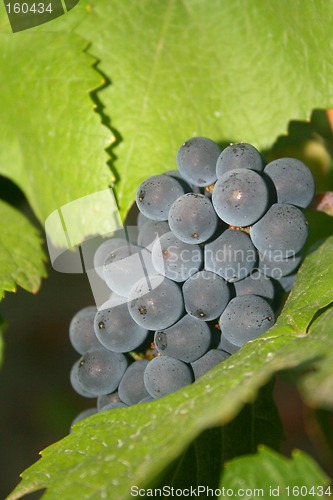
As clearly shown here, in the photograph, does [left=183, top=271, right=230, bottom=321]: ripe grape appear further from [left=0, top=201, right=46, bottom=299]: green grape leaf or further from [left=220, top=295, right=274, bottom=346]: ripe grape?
[left=0, top=201, right=46, bottom=299]: green grape leaf

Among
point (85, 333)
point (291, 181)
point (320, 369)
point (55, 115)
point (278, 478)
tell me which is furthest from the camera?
point (55, 115)

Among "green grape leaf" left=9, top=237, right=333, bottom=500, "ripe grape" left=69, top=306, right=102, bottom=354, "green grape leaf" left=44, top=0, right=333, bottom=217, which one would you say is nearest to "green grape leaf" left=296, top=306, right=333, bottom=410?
"green grape leaf" left=9, top=237, right=333, bottom=500

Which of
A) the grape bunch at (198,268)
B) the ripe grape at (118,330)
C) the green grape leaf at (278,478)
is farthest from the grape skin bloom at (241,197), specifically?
the green grape leaf at (278,478)

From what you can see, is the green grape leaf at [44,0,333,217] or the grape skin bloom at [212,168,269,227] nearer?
the grape skin bloom at [212,168,269,227]

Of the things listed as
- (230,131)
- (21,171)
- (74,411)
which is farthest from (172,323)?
(74,411)

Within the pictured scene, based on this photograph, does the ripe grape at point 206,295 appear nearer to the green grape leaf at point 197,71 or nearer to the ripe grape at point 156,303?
the ripe grape at point 156,303

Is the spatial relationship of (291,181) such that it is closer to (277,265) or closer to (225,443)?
(277,265)

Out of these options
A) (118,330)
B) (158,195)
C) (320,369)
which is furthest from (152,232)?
(320,369)
